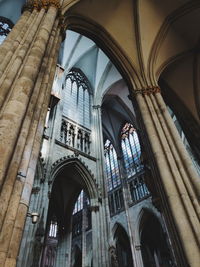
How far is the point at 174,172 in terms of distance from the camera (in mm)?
4305

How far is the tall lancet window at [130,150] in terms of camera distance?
53.2ft

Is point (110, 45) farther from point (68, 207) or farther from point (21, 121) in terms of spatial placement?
point (68, 207)

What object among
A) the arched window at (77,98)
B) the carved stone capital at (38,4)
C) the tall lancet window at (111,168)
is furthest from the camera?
the tall lancet window at (111,168)

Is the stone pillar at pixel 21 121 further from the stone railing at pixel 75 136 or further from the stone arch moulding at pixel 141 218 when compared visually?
the stone arch moulding at pixel 141 218

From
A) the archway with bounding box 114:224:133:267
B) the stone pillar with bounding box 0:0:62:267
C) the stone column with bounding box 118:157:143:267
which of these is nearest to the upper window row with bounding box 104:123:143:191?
the stone column with bounding box 118:157:143:267

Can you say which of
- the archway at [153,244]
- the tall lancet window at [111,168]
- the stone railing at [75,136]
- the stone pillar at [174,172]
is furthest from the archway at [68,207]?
the stone pillar at [174,172]

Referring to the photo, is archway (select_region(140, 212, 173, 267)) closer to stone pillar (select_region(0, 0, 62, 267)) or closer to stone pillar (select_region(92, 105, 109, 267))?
stone pillar (select_region(92, 105, 109, 267))

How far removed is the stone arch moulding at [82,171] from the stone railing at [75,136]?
1042 mm

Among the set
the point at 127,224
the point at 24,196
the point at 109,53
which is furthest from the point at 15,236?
the point at 127,224

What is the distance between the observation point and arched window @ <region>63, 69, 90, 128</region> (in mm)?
12383

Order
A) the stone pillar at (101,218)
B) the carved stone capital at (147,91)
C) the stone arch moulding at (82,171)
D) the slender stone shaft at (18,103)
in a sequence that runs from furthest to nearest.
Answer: the stone arch moulding at (82,171) → the stone pillar at (101,218) → the carved stone capital at (147,91) → the slender stone shaft at (18,103)

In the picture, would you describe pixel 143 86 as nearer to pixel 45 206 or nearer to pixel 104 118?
pixel 45 206

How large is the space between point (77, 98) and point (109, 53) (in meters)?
6.31

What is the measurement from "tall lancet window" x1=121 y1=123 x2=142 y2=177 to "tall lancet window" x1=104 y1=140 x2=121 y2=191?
1226mm
